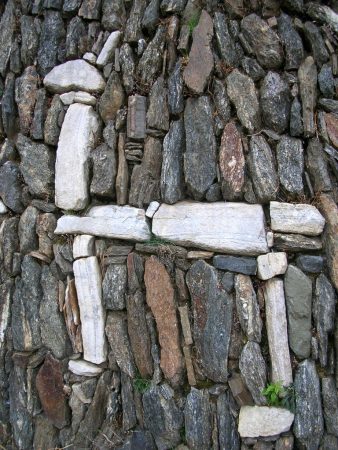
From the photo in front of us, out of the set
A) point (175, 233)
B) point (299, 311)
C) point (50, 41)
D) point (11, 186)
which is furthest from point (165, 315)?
point (50, 41)

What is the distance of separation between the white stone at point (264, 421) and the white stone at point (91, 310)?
1324 mm

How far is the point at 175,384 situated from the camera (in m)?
3.72

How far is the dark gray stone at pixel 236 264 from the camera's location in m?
3.58

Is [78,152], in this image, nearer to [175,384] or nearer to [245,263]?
[245,263]

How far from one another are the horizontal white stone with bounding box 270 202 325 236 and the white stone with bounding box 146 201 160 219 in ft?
3.26

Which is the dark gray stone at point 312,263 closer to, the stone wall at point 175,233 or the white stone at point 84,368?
the stone wall at point 175,233

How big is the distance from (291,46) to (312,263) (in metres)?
1.85

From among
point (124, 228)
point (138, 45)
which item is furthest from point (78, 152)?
point (138, 45)

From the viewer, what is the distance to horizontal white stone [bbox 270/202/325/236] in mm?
3521

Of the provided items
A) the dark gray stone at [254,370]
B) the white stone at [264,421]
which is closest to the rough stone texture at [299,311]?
the dark gray stone at [254,370]

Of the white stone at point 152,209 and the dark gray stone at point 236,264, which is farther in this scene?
the white stone at point 152,209

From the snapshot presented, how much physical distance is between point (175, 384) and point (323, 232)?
1719 mm

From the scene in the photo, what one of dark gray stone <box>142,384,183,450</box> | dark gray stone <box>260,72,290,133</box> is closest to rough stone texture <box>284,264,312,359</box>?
dark gray stone <box>142,384,183,450</box>

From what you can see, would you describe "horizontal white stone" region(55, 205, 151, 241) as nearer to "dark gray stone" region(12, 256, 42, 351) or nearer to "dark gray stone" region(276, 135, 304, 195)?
"dark gray stone" region(12, 256, 42, 351)
